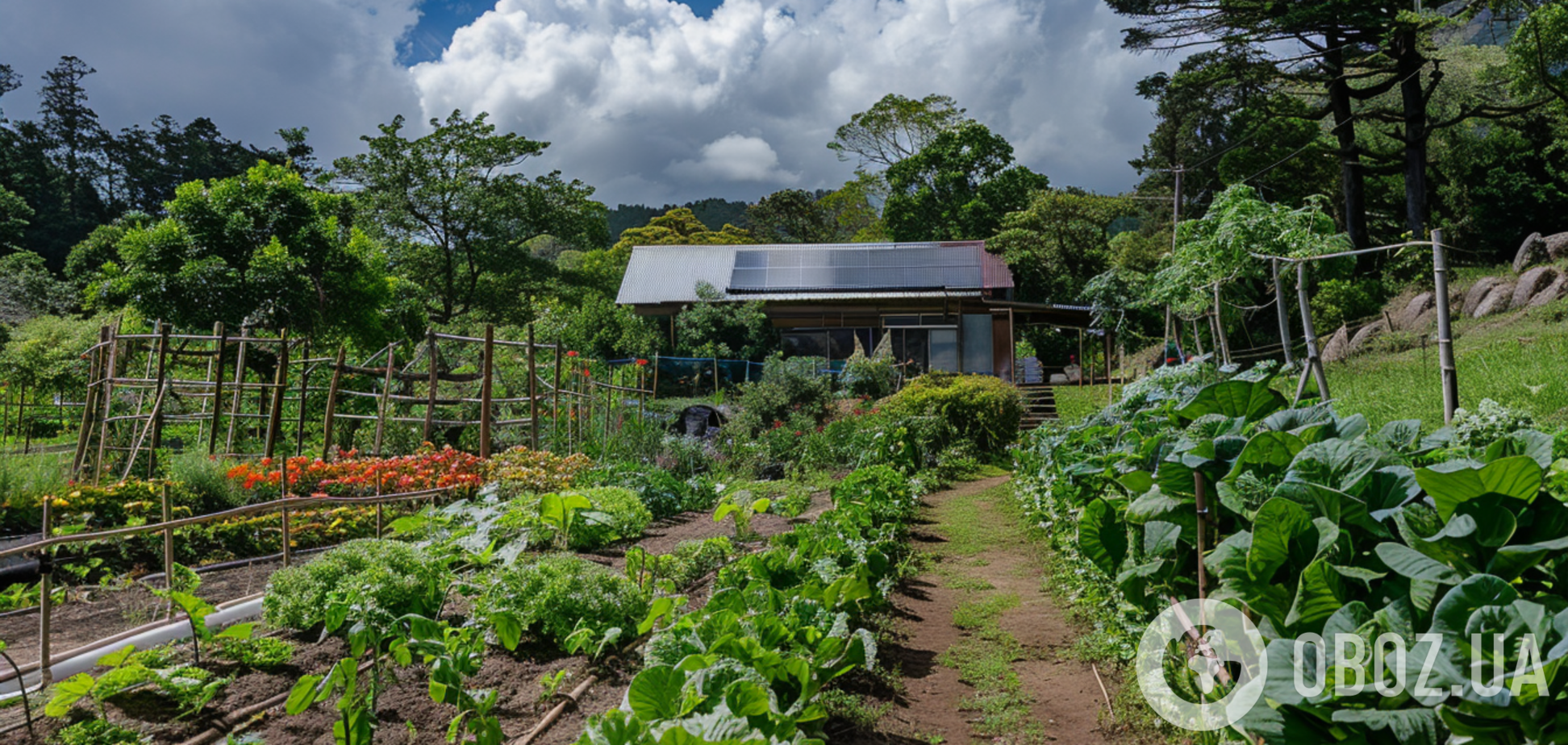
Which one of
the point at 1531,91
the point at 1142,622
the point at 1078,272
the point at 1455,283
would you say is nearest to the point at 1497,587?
the point at 1142,622

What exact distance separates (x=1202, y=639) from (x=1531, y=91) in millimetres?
23353

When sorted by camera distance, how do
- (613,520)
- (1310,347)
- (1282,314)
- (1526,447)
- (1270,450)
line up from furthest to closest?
(1282,314) → (1310,347) → (613,520) → (1270,450) → (1526,447)

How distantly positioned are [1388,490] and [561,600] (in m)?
2.97

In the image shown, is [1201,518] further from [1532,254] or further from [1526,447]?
[1532,254]

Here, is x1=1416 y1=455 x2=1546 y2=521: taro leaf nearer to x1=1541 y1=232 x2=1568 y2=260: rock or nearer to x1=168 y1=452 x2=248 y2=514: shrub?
x1=168 y1=452 x2=248 y2=514: shrub

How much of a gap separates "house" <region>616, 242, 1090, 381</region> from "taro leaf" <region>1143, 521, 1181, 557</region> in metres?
19.1

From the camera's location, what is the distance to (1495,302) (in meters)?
14.0

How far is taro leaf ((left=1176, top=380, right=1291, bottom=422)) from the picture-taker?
10.7ft

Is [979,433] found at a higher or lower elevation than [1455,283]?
lower

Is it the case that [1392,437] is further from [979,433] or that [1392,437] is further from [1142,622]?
[979,433]

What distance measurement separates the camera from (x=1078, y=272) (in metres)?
28.2

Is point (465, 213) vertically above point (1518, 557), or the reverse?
point (465, 213)

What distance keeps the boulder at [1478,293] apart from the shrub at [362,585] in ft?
56.4

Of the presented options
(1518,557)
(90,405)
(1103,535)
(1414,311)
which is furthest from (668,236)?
(1518,557)
